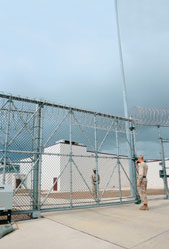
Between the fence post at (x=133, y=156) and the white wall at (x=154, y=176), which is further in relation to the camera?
the white wall at (x=154, y=176)

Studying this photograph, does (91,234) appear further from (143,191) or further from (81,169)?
(81,169)

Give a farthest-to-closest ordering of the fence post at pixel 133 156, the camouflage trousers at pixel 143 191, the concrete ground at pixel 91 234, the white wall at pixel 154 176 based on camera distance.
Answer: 1. the white wall at pixel 154 176
2. the fence post at pixel 133 156
3. the camouflage trousers at pixel 143 191
4. the concrete ground at pixel 91 234

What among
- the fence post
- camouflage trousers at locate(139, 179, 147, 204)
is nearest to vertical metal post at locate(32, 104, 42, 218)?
camouflage trousers at locate(139, 179, 147, 204)

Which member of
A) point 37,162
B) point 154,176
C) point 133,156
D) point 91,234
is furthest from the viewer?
point 154,176

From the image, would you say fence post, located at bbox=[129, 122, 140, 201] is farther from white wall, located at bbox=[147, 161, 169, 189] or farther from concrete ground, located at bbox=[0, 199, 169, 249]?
white wall, located at bbox=[147, 161, 169, 189]

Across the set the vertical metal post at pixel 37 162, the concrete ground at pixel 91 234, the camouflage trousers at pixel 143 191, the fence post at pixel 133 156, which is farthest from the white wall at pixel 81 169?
the concrete ground at pixel 91 234

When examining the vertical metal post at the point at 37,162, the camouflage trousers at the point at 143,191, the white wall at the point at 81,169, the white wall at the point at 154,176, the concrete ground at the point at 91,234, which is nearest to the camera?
the concrete ground at the point at 91,234

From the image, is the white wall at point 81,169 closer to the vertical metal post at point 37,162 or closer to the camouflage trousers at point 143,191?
the camouflage trousers at point 143,191

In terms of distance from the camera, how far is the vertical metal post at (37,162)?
5.81m

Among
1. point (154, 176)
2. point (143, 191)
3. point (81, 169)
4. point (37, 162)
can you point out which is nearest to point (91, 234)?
point (37, 162)

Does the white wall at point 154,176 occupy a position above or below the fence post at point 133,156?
below

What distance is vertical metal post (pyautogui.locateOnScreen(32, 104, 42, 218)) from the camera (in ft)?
19.1

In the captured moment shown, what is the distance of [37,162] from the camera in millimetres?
6090

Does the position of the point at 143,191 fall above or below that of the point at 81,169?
below
